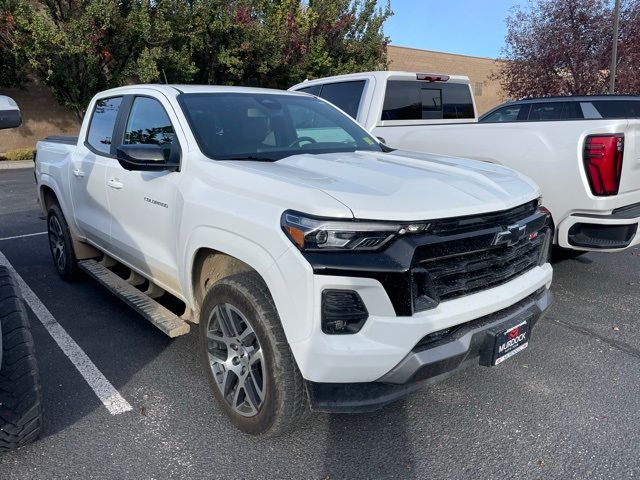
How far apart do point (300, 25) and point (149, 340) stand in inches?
771

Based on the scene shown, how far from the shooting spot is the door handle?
150 inches

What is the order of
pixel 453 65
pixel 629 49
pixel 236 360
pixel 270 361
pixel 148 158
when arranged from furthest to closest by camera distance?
pixel 453 65
pixel 629 49
pixel 148 158
pixel 236 360
pixel 270 361

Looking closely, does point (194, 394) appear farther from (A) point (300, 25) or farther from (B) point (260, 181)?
(A) point (300, 25)

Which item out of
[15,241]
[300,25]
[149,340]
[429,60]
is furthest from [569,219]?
[429,60]

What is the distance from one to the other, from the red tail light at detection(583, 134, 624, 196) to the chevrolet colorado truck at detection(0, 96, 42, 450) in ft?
12.4

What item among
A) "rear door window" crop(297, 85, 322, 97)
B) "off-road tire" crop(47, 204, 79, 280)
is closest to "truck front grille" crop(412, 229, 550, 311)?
"off-road tire" crop(47, 204, 79, 280)

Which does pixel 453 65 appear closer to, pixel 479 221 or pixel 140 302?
pixel 140 302

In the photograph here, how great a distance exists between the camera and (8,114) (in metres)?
2.32

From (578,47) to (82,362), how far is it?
1719cm

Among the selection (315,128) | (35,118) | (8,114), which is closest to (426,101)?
(315,128)

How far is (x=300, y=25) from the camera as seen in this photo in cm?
2120

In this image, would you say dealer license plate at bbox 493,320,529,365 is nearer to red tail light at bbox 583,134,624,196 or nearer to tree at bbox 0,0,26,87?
red tail light at bbox 583,134,624,196

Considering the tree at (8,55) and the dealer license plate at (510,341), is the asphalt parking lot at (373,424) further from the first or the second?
the tree at (8,55)

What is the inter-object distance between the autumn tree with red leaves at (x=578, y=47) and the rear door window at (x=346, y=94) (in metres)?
12.5
